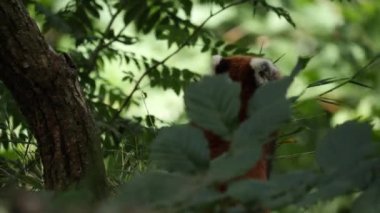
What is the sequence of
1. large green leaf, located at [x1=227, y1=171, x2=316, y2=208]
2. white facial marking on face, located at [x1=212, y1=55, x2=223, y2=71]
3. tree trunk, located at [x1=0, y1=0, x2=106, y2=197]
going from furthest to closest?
white facial marking on face, located at [x1=212, y1=55, x2=223, y2=71]
tree trunk, located at [x1=0, y1=0, x2=106, y2=197]
large green leaf, located at [x1=227, y1=171, x2=316, y2=208]

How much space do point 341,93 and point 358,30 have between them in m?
0.55

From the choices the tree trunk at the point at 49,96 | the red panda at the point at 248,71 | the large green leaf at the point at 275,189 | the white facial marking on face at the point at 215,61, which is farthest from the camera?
the white facial marking on face at the point at 215,61

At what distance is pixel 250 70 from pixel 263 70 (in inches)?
1.6

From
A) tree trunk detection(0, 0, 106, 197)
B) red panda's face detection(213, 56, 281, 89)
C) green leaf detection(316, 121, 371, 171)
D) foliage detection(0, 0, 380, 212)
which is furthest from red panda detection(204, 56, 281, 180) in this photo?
green leaf detection(316, 121, 371, 171)

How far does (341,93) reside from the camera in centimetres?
529

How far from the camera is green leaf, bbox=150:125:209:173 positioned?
970mm

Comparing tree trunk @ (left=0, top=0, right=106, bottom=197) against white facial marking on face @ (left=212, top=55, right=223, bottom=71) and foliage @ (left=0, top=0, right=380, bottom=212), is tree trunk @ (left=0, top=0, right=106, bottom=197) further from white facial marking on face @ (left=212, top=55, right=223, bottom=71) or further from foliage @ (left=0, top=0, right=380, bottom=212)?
white facial marking on face @ (left=212, top=55, right=223, bottom=71)

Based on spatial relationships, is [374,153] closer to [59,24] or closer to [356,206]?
[356,206]

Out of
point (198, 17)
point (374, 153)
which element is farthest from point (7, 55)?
point (198, 17)

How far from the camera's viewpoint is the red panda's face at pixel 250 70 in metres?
1.99

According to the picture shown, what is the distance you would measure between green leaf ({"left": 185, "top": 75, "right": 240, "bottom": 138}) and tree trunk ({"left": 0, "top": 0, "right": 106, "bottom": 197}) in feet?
2.42

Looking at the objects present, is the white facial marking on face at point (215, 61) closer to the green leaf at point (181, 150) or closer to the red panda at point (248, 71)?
the red panda at point (248, 71)

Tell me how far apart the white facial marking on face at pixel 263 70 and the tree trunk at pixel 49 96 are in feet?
1.47

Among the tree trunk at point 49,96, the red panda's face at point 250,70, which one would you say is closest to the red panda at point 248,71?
the red panda's face at point 250,70
